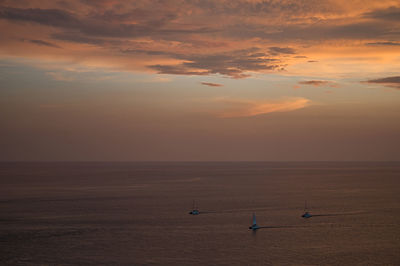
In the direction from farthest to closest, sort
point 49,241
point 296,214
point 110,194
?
point 110,194 → point 296,214 → point 49,241

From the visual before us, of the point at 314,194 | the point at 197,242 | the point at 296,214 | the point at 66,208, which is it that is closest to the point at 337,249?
the point at 197,242

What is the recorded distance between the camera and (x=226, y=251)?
7650 cm

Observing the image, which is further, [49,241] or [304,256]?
[49,241]

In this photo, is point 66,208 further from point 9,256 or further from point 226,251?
point 226,251

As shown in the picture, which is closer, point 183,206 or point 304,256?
point 304,256

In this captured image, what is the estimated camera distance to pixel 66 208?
417 feet

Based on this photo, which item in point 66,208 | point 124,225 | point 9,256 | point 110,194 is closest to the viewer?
point 9,256

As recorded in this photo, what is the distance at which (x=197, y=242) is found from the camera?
8275 cm

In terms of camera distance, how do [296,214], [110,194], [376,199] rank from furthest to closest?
[110,194] < [376,199] < [296,214]

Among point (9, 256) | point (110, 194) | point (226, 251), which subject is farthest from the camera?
point (110, 194)

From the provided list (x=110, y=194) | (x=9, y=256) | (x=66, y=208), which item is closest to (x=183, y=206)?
(x=66, y=208)

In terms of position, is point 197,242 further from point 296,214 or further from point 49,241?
point 296,214

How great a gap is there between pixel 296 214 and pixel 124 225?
1892 inches

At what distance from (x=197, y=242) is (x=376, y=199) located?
315 feet
